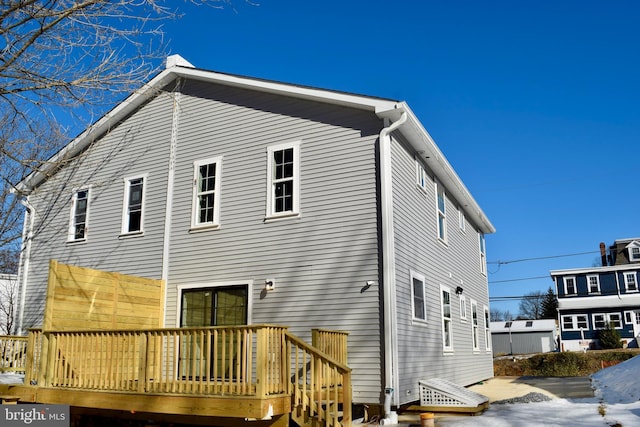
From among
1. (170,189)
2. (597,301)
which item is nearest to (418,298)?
(170,189)

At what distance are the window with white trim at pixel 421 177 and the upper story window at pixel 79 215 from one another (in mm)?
8210

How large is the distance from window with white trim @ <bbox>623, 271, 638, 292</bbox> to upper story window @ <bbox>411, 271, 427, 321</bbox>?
36.8m

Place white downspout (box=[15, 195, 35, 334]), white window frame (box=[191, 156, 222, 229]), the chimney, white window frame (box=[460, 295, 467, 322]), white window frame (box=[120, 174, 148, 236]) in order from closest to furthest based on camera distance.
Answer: white window frame (box=[191, 156, 222, 229]), white window frame (box=[120, 174, 148, 236]), white downspout (box=[15, 195, 35, 334]), white window frame (box=[460, 295, 467, 322]), the chimney

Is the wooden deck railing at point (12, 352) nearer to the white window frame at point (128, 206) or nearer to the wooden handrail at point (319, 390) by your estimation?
the white window frame at point (128, 206)

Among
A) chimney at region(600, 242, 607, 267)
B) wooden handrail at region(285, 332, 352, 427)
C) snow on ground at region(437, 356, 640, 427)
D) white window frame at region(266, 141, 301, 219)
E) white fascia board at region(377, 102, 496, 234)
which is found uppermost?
chimney at region(600, 242, 607, 267)

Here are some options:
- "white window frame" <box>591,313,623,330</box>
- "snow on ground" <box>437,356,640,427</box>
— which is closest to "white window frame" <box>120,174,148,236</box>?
"snow on ground" <box>437,356,640,427</box>

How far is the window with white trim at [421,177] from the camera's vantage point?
13336mm

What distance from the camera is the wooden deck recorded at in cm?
839

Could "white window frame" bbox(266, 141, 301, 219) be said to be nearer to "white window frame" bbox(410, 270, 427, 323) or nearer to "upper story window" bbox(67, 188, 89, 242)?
"white window frame" bbox(410, 270, 427, 323)

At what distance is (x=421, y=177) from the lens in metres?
13.7

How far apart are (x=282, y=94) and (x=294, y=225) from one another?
2896mm

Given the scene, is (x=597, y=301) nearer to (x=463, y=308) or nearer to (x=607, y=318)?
(x=607, y=318)

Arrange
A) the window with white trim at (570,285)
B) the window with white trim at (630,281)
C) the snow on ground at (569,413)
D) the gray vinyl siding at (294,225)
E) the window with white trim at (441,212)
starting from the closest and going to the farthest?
the snow on ground at (569,413), the gray vinyl siding at (294,225), the window with white trim at (441,212), the window with white trim at (630,281), the window with white trim at (570,285)

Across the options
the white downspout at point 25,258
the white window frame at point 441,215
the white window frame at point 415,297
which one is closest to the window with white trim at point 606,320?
the white window frame at point 441,215
